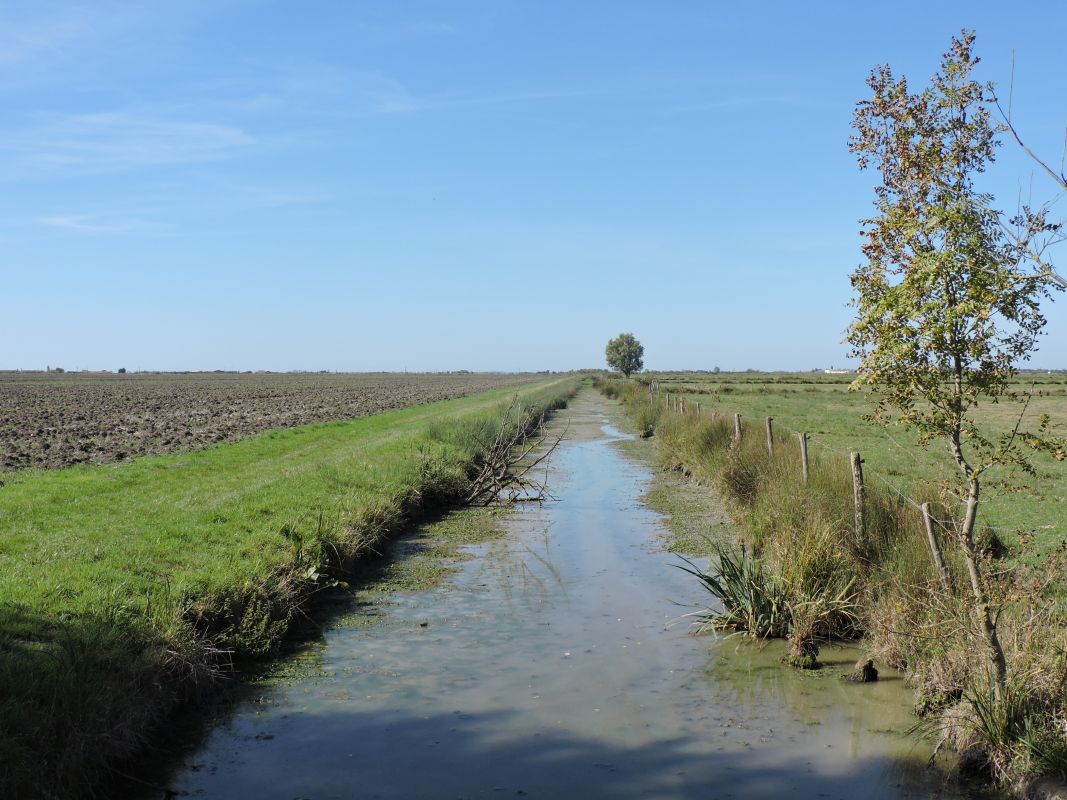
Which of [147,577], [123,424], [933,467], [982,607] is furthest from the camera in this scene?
[123,424]

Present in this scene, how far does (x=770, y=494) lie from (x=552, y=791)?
750 centimetres

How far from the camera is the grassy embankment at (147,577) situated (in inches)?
223

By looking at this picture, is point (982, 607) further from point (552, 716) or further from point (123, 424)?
point (123, 424)

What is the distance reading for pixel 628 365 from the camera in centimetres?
14050

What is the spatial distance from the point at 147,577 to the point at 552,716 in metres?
4.31

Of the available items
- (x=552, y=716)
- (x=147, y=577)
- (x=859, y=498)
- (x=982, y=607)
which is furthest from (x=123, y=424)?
(x=982, y=607)

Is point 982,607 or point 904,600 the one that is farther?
point 904,600

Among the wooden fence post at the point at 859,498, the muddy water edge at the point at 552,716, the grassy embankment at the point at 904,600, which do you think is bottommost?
the muddy water edge at the point at 552,716

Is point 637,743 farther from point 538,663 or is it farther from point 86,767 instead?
point 86,767

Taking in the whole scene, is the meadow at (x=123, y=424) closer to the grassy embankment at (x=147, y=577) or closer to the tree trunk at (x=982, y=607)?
the grassy embankment at (x=147, y=577)

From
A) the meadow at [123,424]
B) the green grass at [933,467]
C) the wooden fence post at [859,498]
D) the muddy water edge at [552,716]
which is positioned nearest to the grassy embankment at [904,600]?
the wooden fence post at [859,498]

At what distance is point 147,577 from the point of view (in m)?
8.52

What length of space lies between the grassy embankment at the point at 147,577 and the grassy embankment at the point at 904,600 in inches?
197

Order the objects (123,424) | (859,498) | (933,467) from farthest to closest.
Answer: (123,424) → (933,467) → (859,498)
